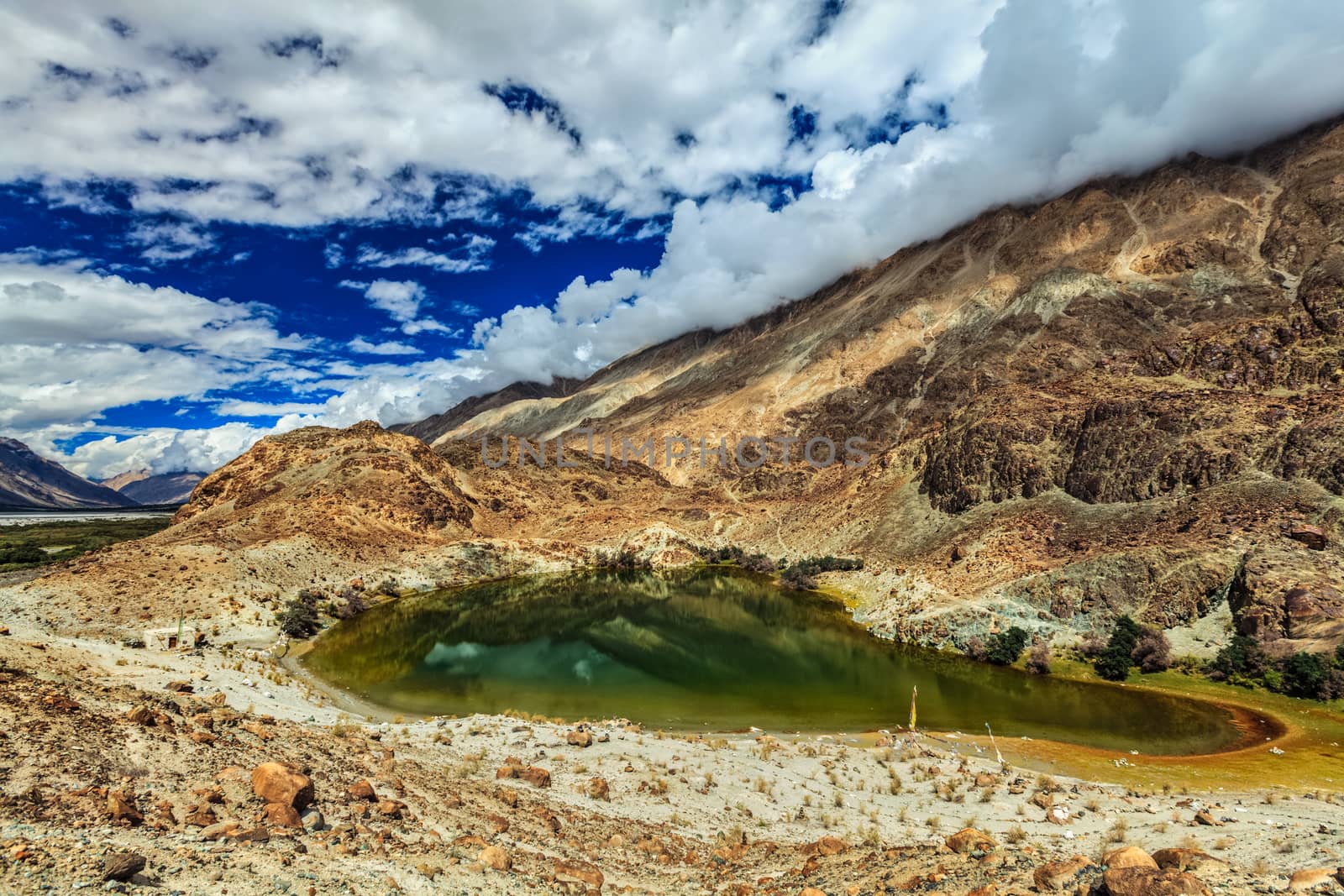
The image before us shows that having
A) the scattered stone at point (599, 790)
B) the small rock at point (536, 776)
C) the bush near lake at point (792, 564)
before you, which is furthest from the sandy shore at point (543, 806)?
the bush near lake at point (792, 564)

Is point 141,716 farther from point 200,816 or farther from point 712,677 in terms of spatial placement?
point 712,677

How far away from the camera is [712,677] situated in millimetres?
29562

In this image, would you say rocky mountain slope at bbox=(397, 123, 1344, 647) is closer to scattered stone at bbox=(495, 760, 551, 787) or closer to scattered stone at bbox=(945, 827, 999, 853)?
scattered stone at bbox=(945, 827, 999, 853)

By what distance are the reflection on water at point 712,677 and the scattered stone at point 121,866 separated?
18.7 meters

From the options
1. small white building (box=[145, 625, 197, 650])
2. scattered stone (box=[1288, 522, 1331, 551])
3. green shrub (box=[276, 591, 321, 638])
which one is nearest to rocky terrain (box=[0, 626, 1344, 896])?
small white building (box=[145, 625, 197, 650])

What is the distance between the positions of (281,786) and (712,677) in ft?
76.6

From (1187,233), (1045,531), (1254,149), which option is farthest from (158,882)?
(1254,149)

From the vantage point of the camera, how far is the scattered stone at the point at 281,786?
27.0ft

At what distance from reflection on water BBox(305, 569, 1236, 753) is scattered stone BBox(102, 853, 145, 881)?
736 inches

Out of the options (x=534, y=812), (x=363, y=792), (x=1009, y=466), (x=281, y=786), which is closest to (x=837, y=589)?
(x=1009, y=466)

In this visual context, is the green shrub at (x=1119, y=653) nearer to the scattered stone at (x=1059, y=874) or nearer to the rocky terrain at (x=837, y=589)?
the rocky terrain at (x=837, y=589)

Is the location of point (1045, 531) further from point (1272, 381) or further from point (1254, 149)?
point (1254, 149)

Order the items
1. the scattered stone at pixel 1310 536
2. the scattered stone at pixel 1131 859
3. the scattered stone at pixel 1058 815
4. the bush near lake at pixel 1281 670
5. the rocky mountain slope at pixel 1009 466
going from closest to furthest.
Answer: the scattered stone at pixel 1131 859 < the scattered stone at pixel 1058 815 < the bush near lake at pixel 1281 670 < the scattered stone at pixel 1310 536 < the rocky mountain slope at pixel 1009 466

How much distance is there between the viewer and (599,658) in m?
33.2
